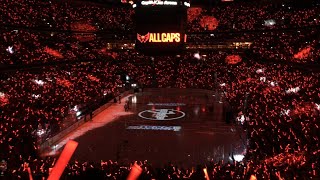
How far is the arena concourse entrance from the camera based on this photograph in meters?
17.6

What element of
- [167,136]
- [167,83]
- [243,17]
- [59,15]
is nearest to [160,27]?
[167,136]

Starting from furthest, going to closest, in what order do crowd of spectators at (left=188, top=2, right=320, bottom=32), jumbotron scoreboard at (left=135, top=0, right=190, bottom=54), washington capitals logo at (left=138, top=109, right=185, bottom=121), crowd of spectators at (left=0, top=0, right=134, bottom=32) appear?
crowd of spectators at (left=188, top=2, right=320, bottom=32) → washington capitals logo at (left=138, top=109, right=185, bottom=121) → crowd of spectators at (left=0, top=0, right=134, bottom=32) → jumbotron scoreboard at (left=135, top=0, right=190, bottom=54)

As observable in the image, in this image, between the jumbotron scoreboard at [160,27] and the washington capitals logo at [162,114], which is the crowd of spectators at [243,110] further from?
the washington capitals logo at [162,114]

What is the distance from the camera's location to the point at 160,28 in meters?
7.19

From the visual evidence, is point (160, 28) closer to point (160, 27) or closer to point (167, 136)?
point (160, 27)

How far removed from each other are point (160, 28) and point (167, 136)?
1436cm

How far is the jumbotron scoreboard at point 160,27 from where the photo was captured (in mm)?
7195

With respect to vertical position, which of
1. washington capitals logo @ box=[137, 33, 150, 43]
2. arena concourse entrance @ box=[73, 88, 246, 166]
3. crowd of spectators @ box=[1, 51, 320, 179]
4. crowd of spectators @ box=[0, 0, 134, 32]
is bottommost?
arena concourse entrance @ box=[73, 88, 246, 166]

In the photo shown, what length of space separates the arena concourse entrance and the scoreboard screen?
9.92 metres

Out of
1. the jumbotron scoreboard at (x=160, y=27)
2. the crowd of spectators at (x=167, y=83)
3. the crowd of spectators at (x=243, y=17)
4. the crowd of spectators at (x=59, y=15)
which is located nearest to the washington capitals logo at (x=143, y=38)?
the jumbotron scoreboard at (x=160, y=27)

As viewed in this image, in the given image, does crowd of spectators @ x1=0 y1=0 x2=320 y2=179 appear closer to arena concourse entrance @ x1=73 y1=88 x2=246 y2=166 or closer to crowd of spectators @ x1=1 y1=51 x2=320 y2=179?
crowd of spectators @ x1=1 y1=51 x2=320 y2=179

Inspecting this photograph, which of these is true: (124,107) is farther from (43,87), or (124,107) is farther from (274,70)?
(274,70)

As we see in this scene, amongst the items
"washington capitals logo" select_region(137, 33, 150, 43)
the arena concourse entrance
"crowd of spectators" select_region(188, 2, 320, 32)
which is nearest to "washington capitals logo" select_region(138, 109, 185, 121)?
the arena concourse entrance

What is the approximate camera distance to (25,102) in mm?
18359
